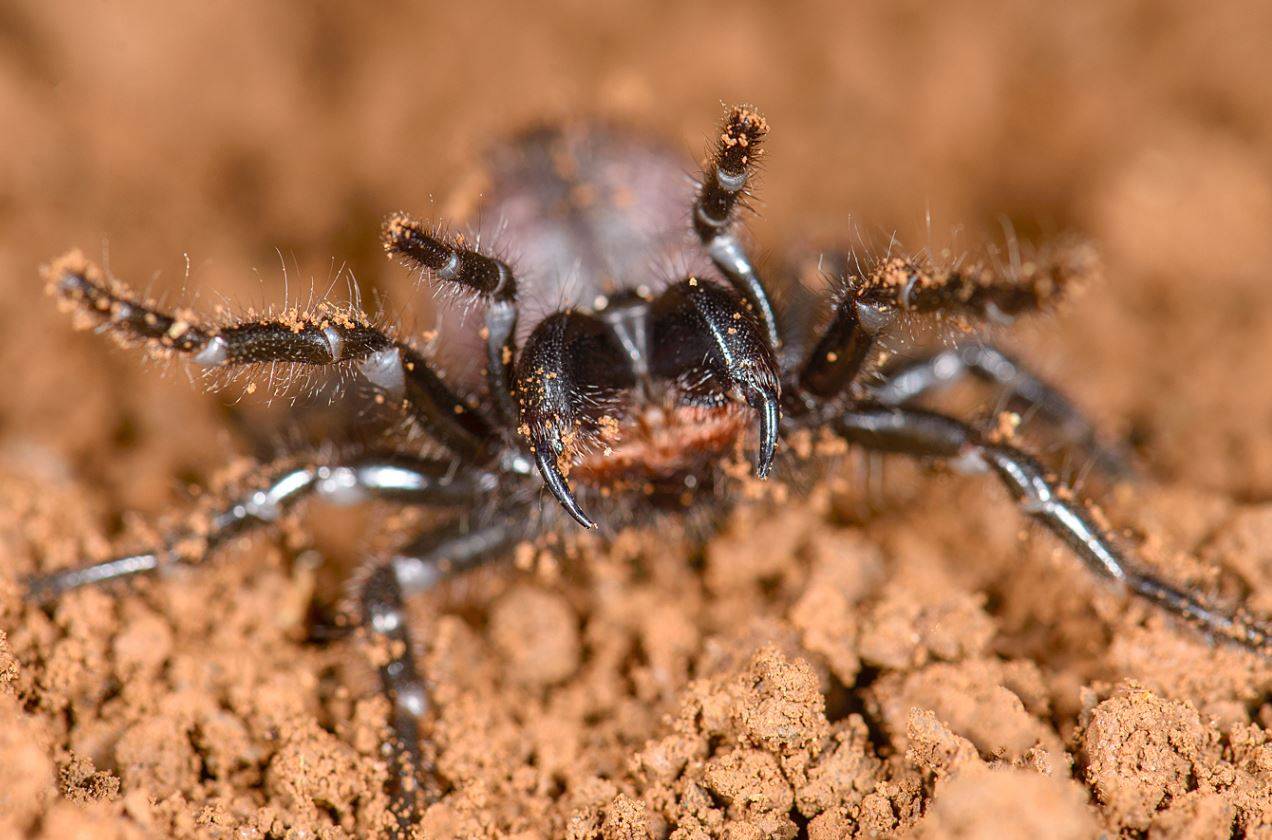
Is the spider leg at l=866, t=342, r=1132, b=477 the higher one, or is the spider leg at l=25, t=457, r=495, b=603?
the spider leg at l=866, t=342, r=1132, b=477

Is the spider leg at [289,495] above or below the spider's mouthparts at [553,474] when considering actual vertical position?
above

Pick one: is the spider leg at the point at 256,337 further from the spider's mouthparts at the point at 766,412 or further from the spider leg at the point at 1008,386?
the spider leg at the point at 1008,386

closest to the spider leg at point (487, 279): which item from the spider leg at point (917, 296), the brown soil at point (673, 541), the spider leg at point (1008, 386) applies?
the brown soil at point (673, 541)

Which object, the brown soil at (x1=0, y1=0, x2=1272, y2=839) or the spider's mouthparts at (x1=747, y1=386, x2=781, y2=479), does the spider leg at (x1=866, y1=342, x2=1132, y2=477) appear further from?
the spider's mouthparts at (x1=747, y1=386, x2=781, y2=479)

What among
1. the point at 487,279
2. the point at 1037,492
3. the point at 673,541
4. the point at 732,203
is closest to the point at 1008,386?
the point at 1037,492

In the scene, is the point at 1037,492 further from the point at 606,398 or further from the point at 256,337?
the point at 256,337

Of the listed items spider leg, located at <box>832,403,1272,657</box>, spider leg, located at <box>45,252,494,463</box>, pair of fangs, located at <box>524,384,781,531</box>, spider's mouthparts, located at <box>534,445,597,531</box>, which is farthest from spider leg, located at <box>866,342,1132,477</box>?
spider leg, located at <box>45,252,494,463</box>

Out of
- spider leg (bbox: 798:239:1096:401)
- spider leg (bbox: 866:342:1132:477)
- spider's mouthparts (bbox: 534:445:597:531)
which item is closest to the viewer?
spider leg (bbox: 798:239:1096:401)

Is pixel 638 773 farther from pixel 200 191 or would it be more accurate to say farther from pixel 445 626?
pixel 200 191
